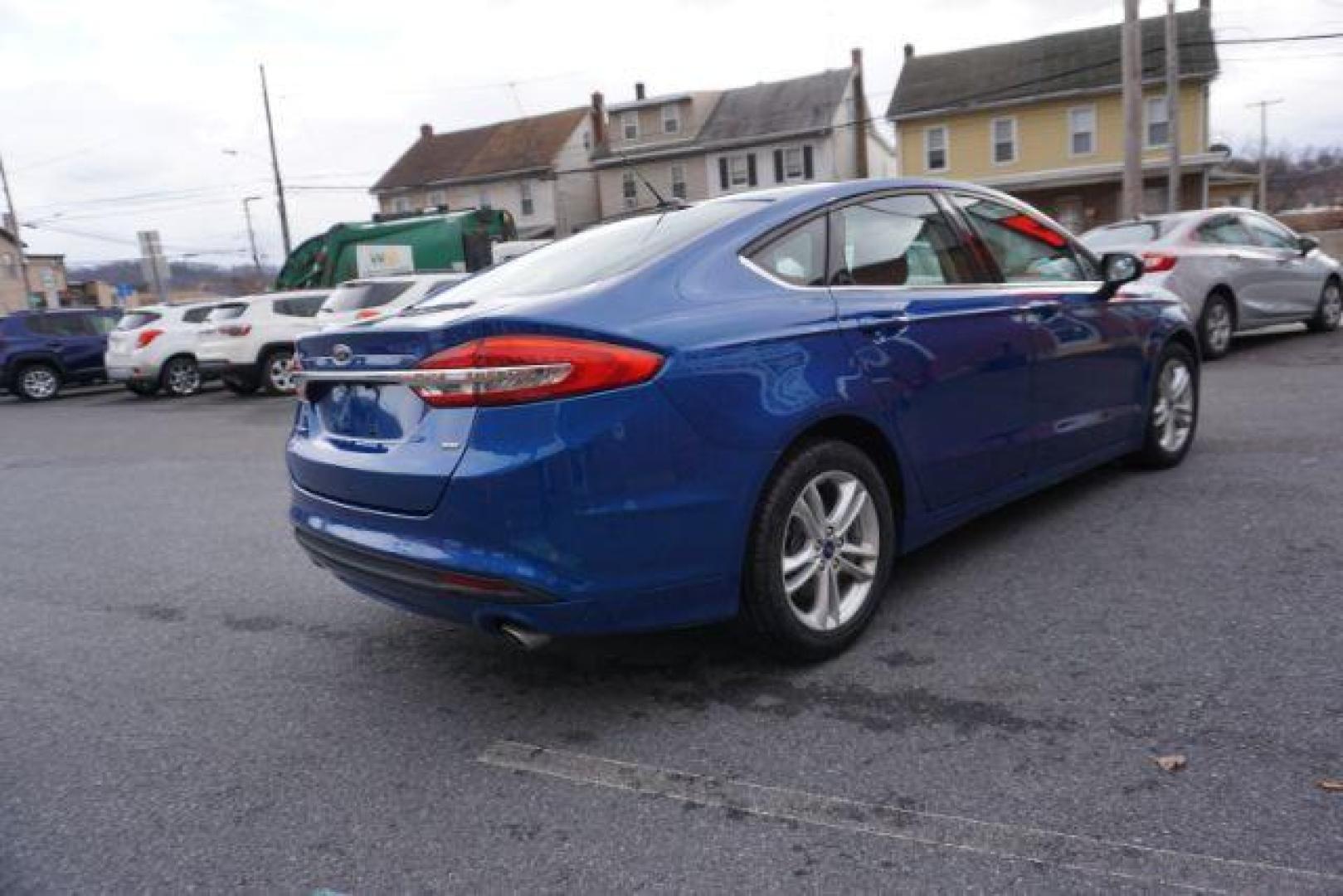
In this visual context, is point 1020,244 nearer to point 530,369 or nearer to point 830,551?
point 830,551

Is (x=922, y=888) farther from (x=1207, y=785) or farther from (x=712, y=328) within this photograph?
(x=712, y=328)

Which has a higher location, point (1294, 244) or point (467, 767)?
point (1294, 244)

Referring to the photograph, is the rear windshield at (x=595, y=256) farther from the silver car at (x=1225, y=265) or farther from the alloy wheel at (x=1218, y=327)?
the alloy wheel at (x=1218, y=327)

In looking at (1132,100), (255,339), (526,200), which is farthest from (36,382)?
(526,200)

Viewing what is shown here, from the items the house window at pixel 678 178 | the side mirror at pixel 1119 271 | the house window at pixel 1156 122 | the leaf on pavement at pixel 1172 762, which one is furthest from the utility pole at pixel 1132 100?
the house window at pixel 678 178

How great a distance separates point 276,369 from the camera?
53.1 ft

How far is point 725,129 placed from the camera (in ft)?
132

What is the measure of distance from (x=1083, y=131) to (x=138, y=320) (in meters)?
27.5

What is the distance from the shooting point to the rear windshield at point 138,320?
57.2 ft

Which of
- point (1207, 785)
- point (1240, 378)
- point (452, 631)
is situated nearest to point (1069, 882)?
point (1207, 785)

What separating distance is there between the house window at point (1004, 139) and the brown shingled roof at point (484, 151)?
19.1 m

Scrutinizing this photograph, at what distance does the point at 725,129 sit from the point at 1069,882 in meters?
40.6

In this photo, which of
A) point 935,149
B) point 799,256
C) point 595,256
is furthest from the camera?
point 935,149

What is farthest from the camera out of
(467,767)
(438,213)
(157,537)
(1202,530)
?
(438,213)
